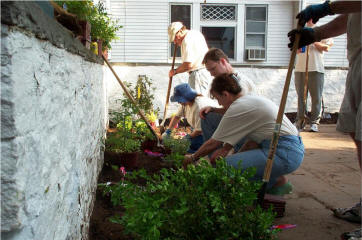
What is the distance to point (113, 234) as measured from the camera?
232cm

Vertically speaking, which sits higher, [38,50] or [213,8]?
[213,8]

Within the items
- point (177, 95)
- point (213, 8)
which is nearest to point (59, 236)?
point (177, 95)

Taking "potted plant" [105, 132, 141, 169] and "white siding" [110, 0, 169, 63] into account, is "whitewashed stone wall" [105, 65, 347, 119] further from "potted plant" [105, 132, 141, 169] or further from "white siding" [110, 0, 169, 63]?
"potted plant" [105, 132, 141, 169]

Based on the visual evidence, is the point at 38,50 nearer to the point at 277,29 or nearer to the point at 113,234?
the point at 113,234

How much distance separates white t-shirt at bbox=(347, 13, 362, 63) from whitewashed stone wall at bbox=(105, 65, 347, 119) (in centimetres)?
623

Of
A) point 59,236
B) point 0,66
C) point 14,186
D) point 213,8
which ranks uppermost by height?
point 213,8

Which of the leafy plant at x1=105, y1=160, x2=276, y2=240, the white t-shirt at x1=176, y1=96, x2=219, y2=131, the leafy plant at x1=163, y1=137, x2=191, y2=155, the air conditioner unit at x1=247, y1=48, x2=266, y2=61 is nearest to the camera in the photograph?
the leafy plant at x1=105, y1=160, x2=276, y2=240

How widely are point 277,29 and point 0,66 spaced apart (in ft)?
34.5

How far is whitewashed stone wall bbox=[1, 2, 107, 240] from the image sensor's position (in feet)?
2.97

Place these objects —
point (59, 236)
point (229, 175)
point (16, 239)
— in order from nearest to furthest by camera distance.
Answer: point (16, 239)
point (59, 236)
point (229, 175)

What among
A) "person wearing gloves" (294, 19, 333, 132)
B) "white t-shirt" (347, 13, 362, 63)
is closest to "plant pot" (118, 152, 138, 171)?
"white t-shirt" (347, 13, 362, 63)

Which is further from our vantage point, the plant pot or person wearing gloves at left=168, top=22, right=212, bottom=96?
person wearing gloves at left=168, top=22, right=212, bottom=96

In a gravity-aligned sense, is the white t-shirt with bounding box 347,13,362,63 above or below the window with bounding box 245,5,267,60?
below

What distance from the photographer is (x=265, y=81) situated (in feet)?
30.0
